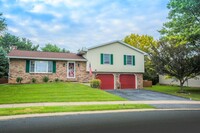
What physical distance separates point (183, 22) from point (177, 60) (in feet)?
13.3

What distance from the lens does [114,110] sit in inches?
458

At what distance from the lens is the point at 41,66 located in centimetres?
2223

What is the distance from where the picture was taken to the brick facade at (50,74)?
21.0 meters

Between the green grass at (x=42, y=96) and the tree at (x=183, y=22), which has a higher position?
the tree at (x=183, y=22)

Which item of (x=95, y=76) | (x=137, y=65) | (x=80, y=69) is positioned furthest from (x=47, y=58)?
(x=137, y=65)

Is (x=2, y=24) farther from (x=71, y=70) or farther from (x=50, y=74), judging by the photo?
(x=71, y=70)

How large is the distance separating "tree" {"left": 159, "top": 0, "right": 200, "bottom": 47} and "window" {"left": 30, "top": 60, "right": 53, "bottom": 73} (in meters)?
13.3

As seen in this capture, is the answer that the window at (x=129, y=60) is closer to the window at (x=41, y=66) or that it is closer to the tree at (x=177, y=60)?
the tree at (x=177, y=60)

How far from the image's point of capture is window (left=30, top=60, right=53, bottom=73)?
71.9 feet

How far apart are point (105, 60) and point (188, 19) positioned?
10343mm

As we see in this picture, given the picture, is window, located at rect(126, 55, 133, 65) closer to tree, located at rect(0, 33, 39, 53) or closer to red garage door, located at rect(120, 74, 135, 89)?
red garage door, located at rect(120, 74, 135, 89)

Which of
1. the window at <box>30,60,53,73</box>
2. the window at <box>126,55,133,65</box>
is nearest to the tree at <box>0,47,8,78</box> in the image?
the window at <box>30,60,53,73</box>

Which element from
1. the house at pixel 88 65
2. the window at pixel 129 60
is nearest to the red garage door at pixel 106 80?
the house at pixel 88 65

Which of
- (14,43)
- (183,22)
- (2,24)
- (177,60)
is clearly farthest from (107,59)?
(14,43)
